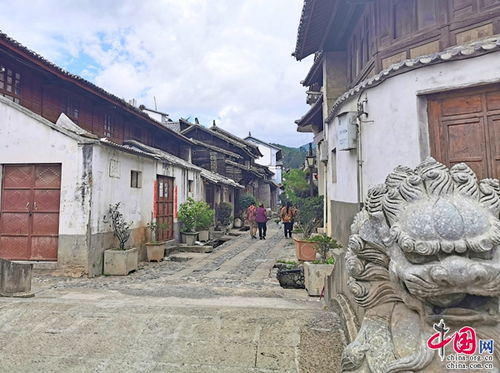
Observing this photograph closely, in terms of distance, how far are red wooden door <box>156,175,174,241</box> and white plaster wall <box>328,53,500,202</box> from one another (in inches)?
282

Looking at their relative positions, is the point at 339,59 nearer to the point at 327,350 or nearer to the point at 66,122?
the point at 66,122

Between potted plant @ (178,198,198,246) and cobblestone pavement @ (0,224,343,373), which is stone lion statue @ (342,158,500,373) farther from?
potted plant @ (178,198,198,246)

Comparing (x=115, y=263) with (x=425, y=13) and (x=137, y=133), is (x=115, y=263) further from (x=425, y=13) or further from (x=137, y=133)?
(x=137, y=133)

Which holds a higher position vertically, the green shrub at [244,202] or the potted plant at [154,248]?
the green shrub at [244,202]

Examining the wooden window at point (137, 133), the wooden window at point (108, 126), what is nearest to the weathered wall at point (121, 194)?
the wooden window at point (108, 126)

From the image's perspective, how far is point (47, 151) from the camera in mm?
7711

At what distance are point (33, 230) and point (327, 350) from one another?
7.70 m

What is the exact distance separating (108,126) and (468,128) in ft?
37.7

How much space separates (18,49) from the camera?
25.7 feet

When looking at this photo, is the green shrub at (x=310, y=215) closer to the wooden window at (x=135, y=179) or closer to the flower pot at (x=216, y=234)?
the wooden window at (x=135, y=179)

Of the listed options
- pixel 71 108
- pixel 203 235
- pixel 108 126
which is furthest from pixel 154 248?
pixel 108 126

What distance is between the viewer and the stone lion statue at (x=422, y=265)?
4.75ft

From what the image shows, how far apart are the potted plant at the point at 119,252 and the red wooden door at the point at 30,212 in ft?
3.76

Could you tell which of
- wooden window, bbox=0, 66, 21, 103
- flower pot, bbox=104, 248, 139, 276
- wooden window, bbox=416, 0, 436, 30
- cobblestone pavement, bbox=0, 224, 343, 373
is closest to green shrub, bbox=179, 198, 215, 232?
flower pot, bbox=104, 248, 139, 276
